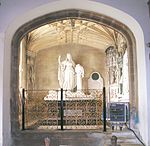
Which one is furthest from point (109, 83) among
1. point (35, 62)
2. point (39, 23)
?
point (39, 23)

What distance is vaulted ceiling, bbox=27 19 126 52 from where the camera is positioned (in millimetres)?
13172

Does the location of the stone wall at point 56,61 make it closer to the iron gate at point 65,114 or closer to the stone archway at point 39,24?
the iron gate at point 65,114

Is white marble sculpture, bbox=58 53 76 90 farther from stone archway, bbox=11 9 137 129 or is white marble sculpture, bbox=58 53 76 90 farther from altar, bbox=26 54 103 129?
stone archway, bbox=11 9 137 129

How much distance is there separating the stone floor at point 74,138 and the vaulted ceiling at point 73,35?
683 cm

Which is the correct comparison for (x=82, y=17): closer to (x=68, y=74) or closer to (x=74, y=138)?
(x=74, y=138)

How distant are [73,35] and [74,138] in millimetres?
9867

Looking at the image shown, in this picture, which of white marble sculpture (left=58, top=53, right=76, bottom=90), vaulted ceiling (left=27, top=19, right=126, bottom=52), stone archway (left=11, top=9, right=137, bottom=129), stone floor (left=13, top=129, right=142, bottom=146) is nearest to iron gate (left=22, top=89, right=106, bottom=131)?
stone floor (left=13, top=129, right=142, bottom=146)

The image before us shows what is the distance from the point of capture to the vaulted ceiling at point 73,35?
519 inches

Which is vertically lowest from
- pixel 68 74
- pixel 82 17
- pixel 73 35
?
pixel 68 74

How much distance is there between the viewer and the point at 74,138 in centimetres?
595

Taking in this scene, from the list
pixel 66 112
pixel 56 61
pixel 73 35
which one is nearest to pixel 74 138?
pixel 66 112

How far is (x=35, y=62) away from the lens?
17203mm

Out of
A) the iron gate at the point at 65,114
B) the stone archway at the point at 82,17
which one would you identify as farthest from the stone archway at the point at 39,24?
the iron gate at the point at 65,114

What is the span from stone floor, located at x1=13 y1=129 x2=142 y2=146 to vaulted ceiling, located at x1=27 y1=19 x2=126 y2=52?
683 centimetres
